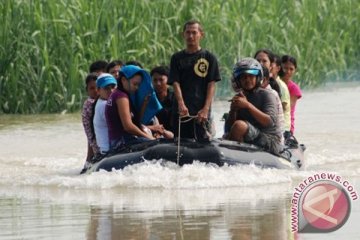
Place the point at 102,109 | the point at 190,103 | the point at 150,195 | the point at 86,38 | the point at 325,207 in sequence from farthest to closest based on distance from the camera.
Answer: the point at 86,38 → the point at 102,109 → the point at 190,103 → the point at 150,195 → the point at 325,207

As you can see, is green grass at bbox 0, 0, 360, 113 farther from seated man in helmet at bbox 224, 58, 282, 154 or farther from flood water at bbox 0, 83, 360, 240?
seated man in helmet at bbox 224, 58, 282, 154

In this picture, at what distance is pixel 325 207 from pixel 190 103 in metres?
3.84

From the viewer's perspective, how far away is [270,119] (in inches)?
514

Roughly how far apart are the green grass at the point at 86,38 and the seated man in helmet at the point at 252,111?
7158 millimetres

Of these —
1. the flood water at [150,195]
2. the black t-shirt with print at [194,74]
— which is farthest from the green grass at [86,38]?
the black t-shirt with print at [194,74]

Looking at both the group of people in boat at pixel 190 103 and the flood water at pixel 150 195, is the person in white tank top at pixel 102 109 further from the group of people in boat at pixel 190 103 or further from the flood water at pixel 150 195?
the flood water at pixel 150 195

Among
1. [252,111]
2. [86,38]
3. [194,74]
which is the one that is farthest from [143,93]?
[86,38]

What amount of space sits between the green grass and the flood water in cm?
163

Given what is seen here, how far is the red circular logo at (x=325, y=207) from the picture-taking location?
30.7ft

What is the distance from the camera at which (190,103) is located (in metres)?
13.1

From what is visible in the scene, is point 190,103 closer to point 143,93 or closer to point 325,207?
point 143,93

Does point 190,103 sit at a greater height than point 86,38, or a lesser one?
greater

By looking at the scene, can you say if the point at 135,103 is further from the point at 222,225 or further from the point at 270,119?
the point at 222,225

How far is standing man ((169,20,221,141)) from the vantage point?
12.9 metres
